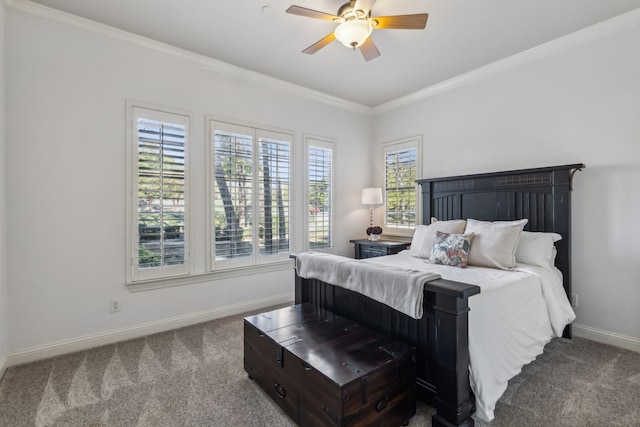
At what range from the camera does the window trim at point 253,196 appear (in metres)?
3.38

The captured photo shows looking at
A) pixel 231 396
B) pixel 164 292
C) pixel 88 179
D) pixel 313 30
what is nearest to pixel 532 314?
pixel 231 396

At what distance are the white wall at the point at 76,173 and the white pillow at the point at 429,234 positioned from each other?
7.75 feet

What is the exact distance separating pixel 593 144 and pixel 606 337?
176 cm

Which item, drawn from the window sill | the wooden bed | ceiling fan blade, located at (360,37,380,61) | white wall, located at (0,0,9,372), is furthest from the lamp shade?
white wall, located at (0,0,9,372)

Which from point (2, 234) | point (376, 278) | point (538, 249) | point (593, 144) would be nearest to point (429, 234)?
point (538, 249)

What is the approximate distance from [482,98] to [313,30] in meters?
2.16

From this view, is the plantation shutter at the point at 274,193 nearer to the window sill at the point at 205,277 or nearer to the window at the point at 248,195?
the window at the point at 248,195

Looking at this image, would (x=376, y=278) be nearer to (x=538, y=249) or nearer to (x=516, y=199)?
(x=538, y=249)

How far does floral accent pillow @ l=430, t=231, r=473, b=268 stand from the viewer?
273 centimetres

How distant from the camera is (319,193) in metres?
4.40

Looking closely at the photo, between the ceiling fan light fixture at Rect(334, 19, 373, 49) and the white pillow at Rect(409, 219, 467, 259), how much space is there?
77.7 inches

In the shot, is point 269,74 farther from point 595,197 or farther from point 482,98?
point 595,197

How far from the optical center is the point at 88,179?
2.74 metres

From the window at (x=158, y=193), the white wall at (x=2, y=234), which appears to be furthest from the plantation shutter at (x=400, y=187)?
the white wall at (x=2, y=234)
